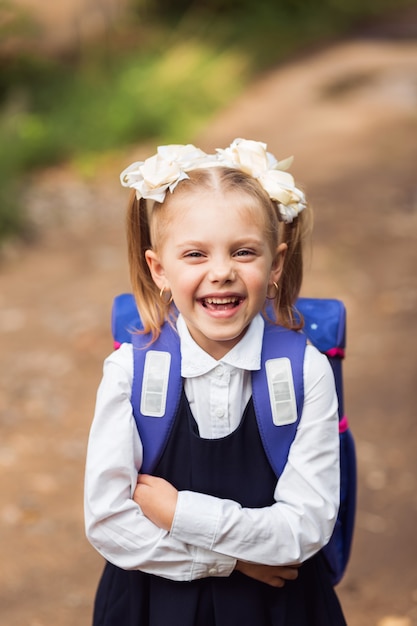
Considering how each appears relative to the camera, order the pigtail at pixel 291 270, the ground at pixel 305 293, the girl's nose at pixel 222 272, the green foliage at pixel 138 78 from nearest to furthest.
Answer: the girl's nose at pixel 222 272, the pigtail at pixel 291 270, the ground at pixel 305 293, the green foliage at pixel 138 78

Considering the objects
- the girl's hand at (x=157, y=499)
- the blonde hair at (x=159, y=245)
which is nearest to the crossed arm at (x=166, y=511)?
the girl's hand at (x=157, y=499)

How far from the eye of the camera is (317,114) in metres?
8.44

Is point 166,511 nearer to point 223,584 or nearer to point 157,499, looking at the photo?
point 157,499

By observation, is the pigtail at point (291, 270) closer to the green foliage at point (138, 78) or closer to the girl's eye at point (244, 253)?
the girl's eye at point (244, 253)

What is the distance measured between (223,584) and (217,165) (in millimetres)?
850

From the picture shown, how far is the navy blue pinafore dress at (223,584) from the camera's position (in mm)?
1849

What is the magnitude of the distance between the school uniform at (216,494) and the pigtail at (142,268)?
0.07 meters

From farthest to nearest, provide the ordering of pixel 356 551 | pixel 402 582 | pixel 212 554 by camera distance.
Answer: pixel 356 551
pixel 402 582
pixel 212 554

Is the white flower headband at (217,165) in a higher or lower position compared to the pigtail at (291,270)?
higher

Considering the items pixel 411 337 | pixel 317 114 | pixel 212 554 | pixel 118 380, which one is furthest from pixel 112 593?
pixel 317 114

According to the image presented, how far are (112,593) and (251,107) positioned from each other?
7295mm

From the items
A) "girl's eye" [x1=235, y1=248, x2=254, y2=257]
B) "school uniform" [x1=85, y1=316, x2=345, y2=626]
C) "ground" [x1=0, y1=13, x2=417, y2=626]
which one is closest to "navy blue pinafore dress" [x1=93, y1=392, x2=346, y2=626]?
"school uniform" [x1=85, y1=316, x2=345, y2=626]

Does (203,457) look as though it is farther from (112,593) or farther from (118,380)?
(112,593)

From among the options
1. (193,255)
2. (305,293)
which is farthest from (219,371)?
(305,293)
